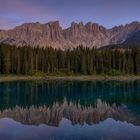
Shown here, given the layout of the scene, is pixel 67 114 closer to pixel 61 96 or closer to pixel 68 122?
pixel 68 122

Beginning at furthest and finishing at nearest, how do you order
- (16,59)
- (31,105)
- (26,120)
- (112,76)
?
(112,76)
(16,59)
(31,105)
(26,120)

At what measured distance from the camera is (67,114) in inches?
1642

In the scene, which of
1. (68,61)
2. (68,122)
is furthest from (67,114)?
(68,61)

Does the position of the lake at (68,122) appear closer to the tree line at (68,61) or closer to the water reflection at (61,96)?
the water reflection at (61,96)

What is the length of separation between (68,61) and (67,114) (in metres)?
107

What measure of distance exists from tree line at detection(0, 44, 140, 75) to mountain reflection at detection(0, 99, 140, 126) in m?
84.0

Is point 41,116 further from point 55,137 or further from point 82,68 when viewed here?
point 82,68

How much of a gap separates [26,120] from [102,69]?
111 m

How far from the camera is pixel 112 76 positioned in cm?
14062

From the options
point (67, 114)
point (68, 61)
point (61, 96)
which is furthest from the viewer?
point (68, 61)

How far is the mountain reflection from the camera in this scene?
37281 mm

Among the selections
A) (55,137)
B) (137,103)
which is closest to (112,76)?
(137,103)

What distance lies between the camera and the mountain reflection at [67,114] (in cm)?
3728

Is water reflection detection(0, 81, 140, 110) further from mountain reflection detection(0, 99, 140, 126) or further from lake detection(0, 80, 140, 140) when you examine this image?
mountain reflection detection(0, 99, 140, 126)
